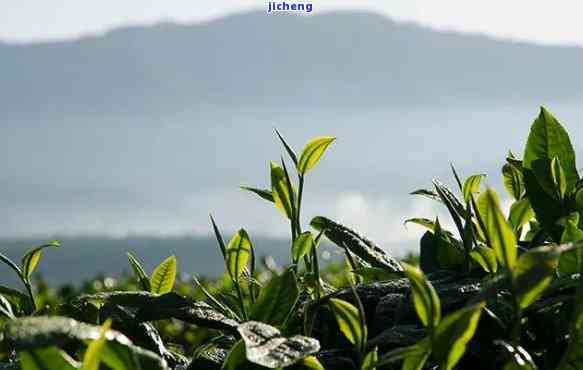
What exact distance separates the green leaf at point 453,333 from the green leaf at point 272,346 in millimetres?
123

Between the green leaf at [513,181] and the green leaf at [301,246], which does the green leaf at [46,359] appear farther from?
the green leaf at [513,181]

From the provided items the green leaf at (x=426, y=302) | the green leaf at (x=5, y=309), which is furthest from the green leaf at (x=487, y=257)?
the green leaf at (x=5, y=309)

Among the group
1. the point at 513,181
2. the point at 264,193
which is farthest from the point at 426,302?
the point at 513,181

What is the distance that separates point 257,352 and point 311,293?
370 mm

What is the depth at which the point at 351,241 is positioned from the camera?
4.02 feet

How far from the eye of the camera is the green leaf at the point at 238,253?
1.20m

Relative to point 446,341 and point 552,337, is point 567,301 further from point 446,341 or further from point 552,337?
point 446,341

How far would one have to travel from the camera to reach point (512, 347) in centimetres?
87

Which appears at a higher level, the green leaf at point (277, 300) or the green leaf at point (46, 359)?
the green leaf at point (46, 359)

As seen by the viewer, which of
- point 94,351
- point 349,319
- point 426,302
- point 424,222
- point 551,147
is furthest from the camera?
point 424,222

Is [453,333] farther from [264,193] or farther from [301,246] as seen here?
[264,193]

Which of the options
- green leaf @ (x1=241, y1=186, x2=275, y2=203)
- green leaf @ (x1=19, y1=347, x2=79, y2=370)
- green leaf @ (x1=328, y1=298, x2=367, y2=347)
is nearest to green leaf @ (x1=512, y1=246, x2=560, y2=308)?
green leaf @ (x1=328, y1=298, x2=367, y2=347)

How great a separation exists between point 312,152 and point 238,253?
17cm

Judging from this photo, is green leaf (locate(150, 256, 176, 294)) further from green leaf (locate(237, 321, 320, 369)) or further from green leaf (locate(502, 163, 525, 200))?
green leaf (locate(502, 163, 525, 200))
